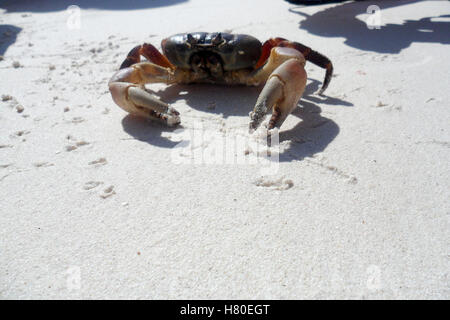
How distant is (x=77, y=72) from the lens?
3926 mm

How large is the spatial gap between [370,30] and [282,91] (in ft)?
11.0

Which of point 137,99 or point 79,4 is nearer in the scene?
point 137,99

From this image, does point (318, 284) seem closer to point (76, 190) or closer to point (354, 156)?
point (354, 156)

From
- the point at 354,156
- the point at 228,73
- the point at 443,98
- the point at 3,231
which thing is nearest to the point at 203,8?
the point at 228,73

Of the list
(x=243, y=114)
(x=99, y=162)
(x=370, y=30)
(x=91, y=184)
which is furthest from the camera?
(x=370, y=30)

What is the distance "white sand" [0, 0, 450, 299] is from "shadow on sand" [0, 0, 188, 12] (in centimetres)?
414

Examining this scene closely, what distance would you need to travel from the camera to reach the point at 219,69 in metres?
3.11

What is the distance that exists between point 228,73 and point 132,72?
85 cm

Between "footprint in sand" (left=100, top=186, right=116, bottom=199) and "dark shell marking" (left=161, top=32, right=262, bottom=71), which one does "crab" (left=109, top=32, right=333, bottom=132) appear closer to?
"dark shell marking" (left=161, top=32, right=262, bottom=71)

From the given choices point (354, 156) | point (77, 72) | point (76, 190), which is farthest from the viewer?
point (77, 72)

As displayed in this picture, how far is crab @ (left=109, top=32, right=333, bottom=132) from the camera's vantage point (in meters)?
2.43

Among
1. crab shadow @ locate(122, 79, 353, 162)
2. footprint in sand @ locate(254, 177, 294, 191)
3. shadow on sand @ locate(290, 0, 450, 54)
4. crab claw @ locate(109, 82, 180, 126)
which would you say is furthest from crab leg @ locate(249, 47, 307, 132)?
shadow on sand @ locate(290, 0, 450, 54)

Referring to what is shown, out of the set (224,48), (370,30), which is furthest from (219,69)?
(370,30)

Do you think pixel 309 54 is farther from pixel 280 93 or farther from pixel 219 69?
pixel 280 93
